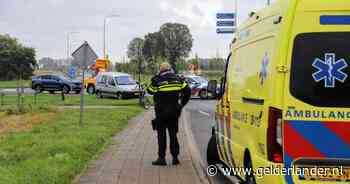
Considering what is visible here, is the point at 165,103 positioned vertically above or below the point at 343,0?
below

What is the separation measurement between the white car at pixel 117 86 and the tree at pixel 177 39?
54092 mm

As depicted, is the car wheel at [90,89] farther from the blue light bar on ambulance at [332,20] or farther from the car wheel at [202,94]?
the blue light bar on ambulance at [332,20]

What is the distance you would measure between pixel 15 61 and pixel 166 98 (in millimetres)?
91564

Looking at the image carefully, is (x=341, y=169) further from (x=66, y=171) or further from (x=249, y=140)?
(x=66, y=171)

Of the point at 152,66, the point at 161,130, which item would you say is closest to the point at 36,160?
the point at 161,130

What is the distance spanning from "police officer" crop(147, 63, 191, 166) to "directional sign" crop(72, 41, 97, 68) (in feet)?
25.5

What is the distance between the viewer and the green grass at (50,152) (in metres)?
9.45

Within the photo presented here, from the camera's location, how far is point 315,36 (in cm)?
626

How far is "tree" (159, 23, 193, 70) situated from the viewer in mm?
104438

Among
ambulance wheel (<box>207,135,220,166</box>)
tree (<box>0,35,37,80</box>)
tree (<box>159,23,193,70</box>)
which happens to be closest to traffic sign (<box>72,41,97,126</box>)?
ambulance wheel (<box>207,135,220,166</box>)

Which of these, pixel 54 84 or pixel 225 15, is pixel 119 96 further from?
pixel 54 84

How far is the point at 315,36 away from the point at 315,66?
285 mm

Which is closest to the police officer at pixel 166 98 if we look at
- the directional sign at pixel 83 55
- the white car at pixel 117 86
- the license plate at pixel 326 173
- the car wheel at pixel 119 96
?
the license plate at pixel 326 173

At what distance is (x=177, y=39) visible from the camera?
110m
